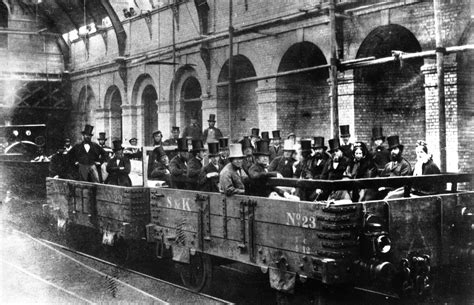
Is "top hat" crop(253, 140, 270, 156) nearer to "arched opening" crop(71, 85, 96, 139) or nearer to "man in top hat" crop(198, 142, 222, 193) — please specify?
"man in top hat" crop(198, 142, 222, 193)

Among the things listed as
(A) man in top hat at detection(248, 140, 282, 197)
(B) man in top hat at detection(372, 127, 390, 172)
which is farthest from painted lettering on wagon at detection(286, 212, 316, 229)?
(B) man in top hat at detection(372, 127, 390, 172)

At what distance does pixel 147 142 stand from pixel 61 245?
1435 cm

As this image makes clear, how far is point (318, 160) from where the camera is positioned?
9.41m

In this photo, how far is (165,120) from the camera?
2253 cm

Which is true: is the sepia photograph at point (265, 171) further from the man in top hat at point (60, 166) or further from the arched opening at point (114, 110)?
the arched opening at point (114, 110)

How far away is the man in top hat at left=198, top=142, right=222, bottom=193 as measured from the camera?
776 centimetres

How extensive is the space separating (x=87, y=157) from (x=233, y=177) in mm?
5286

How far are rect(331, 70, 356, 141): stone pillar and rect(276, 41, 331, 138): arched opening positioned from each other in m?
1.77

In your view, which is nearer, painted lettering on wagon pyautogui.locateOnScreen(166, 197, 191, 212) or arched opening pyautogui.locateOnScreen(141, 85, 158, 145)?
painted lettering on wagon pyautogui.locateOnScreen(166, 197, 191, 212)

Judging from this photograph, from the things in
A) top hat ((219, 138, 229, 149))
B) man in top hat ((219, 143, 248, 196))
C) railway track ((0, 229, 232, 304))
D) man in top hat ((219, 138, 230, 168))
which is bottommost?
railway track ((0, 229, 232, 304))

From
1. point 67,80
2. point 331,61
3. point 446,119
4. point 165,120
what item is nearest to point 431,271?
point 446,119

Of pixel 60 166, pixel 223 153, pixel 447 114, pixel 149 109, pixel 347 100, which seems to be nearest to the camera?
pixel 223 153

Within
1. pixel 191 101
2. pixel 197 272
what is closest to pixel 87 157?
pixel 197 272

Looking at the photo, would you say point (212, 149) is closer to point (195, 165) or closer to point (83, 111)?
point (195, 165)
